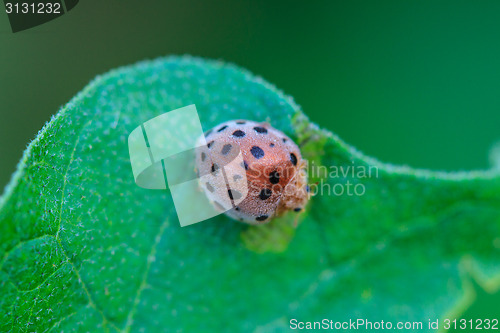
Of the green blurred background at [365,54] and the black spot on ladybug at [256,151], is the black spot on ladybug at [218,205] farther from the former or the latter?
the green blurred background at [365,54]

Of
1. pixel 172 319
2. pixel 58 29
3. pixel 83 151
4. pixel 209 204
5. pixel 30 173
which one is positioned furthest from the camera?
pixel 58 29

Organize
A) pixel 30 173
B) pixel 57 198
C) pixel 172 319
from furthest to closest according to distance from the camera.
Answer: pixel 172 319
pixel 57 198
pixel 30 173

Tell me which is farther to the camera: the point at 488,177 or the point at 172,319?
the point at 488,177

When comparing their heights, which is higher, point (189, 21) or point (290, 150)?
point (189, 21)

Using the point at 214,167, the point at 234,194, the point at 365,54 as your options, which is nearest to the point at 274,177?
the point at 234,194

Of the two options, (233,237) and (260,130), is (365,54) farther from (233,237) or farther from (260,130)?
(233,237)

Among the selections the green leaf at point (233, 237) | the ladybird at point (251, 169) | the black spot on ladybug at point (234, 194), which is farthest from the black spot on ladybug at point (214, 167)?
the green leaf at point (233, 237)

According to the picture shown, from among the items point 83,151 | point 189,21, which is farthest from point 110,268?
point 189,21

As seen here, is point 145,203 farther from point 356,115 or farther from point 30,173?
point 356,115
